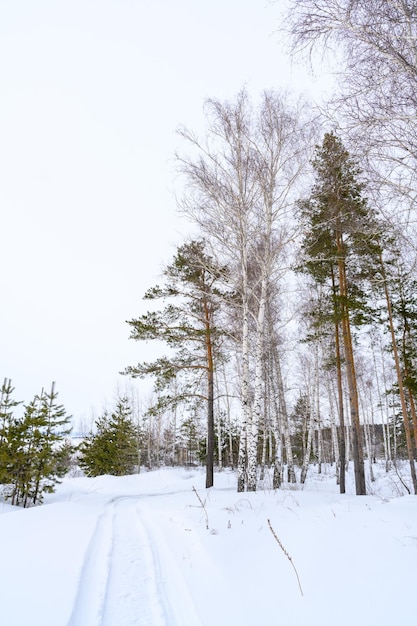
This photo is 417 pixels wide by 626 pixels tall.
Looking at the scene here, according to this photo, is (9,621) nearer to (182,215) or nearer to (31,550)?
(31,550)

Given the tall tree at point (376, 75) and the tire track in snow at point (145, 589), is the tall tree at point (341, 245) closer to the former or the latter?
the tall tree at point (376, 75)

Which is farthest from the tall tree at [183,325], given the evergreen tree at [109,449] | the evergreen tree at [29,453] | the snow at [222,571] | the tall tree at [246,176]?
the evergreen tree at [109,449]

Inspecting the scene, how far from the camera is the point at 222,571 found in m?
3.67

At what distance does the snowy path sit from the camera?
107 inches

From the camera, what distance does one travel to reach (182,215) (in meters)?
9.88

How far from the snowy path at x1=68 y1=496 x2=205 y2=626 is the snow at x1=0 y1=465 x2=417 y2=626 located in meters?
0.01

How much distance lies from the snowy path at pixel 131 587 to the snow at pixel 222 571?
0.01m

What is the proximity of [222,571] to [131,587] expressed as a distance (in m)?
0.97

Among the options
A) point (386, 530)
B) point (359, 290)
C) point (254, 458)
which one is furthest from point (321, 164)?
point (386, 530)

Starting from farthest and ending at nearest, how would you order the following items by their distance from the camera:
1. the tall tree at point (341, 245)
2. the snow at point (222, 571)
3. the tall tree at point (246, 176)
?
the tall tree at point (341, 245) → the tall tree at point (246, 176) → the snow at point (222, 571)

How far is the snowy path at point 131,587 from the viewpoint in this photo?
107 inches

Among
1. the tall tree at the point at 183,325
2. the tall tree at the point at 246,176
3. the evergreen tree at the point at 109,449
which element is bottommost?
the evergreen tree at the point at 109,449

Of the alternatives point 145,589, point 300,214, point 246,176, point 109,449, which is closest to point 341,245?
point 300,214

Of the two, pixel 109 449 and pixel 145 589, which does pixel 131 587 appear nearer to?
pixel 145 589
